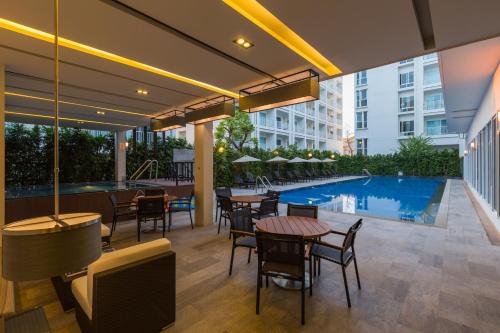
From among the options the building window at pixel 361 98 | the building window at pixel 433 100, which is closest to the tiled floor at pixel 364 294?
the building window at pixel 433 100

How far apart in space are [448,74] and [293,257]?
5749 millimetres

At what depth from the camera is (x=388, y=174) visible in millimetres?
22266

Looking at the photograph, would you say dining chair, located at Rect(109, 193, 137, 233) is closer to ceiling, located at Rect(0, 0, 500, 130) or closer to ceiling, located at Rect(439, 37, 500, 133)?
ceiling, located at Rect(0, 0, 500, 130)

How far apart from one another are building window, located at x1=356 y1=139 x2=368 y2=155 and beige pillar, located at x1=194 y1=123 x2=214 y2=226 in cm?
2438

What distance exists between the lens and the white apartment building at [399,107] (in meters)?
22.5

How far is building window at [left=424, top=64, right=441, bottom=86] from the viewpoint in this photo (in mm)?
22219

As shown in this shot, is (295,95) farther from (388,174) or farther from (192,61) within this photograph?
(388,174)

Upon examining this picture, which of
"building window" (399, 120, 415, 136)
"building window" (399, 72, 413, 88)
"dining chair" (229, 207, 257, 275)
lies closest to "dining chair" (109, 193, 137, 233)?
"dining chair" (229, 207, 257, 275)

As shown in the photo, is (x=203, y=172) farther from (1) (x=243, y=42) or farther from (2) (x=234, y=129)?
(2) (x=234, y=129)

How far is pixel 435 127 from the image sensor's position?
2277 cm

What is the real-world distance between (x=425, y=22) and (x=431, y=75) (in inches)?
1032

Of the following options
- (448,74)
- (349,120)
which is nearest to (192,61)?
(448,74)

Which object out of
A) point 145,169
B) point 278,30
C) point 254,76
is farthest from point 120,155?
point 278,30

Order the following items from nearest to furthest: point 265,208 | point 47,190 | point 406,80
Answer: point 265,208 → point 47,190 → point 406,80
